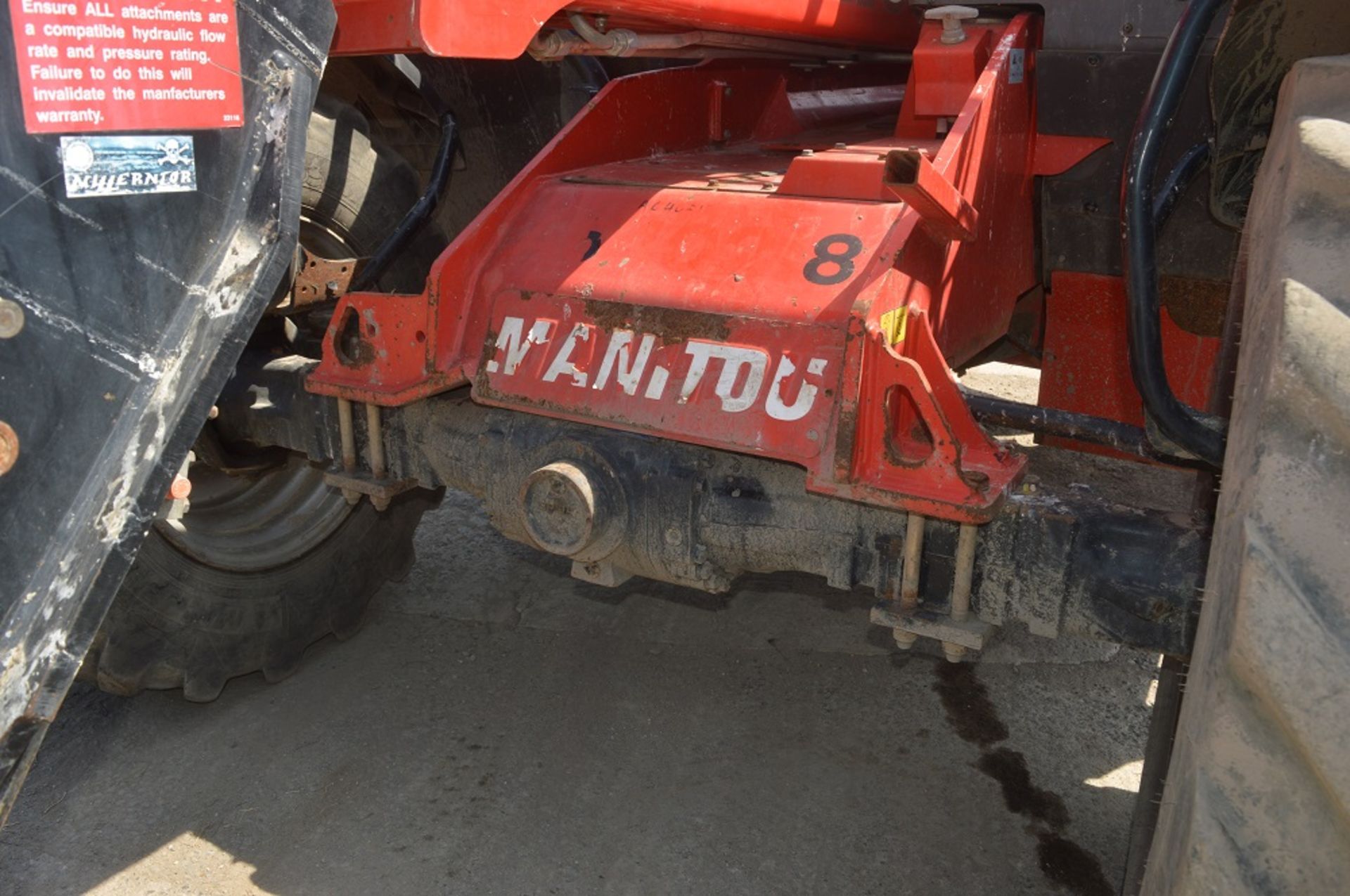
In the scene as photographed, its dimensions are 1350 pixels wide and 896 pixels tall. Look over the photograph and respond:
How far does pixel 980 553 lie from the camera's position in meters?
1.92

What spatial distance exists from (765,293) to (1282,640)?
1.19 metres

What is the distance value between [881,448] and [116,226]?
1161 millimetres

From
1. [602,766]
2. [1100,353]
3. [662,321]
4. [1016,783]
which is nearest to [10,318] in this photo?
[662,321]

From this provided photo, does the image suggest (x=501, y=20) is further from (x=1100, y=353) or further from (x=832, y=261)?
(x=1100, y=353)

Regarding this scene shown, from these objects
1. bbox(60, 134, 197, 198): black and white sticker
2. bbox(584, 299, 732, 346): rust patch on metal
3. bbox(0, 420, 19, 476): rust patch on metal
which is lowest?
bbox(584, 299, 732, 346): rust patch on metal

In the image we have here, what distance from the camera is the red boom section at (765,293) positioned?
6.26ft

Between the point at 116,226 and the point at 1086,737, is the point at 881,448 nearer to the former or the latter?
the point at 116,226

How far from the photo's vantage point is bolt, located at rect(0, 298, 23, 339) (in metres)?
1.33

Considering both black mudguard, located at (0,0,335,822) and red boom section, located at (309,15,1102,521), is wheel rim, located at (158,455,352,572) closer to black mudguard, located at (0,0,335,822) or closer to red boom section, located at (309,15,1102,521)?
red boom section, located at (309,15,1102,521)

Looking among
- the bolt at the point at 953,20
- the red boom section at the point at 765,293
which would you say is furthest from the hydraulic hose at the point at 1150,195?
the bolt at the point at 953,20

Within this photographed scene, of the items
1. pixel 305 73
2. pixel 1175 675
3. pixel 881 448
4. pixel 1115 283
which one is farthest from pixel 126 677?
pixel 1115 283

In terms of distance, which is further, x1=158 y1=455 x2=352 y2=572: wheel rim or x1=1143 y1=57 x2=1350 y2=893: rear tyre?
x1=158 y1=455 x2=352 y2=572: wheel rim

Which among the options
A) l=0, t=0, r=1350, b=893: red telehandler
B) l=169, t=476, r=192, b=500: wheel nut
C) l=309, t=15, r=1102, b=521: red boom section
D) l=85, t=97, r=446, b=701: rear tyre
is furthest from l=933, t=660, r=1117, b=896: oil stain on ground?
l=169, t=476, r=192, b=500: wheel nut

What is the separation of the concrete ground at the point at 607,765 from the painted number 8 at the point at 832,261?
1.20 meters
